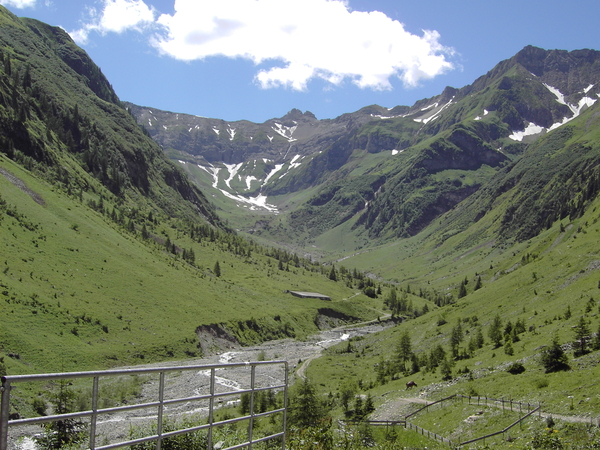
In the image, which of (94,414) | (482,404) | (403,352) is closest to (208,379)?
(94,414)

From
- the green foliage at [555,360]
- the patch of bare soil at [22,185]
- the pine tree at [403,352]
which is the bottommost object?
the pine tree at [403,352]

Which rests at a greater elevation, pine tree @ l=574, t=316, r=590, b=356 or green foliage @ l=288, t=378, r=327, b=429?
pine tree @ l=574, t=316, r=590, b=356

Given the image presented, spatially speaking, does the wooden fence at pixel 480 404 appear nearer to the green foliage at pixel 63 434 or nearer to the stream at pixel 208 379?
the stream at pixel 208 379

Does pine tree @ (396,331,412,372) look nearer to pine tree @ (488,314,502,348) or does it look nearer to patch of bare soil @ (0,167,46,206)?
pine tree @ (488,314,502,348)

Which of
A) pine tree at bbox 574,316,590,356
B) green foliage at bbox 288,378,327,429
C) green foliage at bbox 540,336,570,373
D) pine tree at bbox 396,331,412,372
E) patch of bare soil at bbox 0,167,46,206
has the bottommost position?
green foliage at bbox 288,378,327,429

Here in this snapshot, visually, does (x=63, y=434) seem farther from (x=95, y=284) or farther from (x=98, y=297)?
(x=95, y=284)

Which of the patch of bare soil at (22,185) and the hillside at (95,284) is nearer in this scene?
the hillside at (95,284)

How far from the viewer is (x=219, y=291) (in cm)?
15200

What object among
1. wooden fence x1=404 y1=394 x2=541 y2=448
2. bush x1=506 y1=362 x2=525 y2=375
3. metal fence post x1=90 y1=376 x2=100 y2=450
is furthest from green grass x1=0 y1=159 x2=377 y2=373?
metal fence post x1=90 y1=376 x2=100 y2=450

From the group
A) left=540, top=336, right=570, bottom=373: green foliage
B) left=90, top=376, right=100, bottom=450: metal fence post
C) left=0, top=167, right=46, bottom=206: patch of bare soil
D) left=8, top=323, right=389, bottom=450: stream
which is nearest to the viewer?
left=90, top=376, right=100, bottom=450: metal fence post

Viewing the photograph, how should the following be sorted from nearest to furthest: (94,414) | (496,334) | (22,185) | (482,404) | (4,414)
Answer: (4,414) → (94,414) → (482,404) → (496,334) → (22,185)

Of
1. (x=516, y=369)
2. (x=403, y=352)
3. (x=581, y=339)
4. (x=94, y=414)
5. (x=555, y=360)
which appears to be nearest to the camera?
(x=94, y=414)

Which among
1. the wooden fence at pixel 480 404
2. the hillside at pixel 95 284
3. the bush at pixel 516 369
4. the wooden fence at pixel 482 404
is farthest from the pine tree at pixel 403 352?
the hillside at pixel 95 284

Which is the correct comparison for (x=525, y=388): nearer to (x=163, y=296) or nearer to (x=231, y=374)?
(x=231, y=374)
